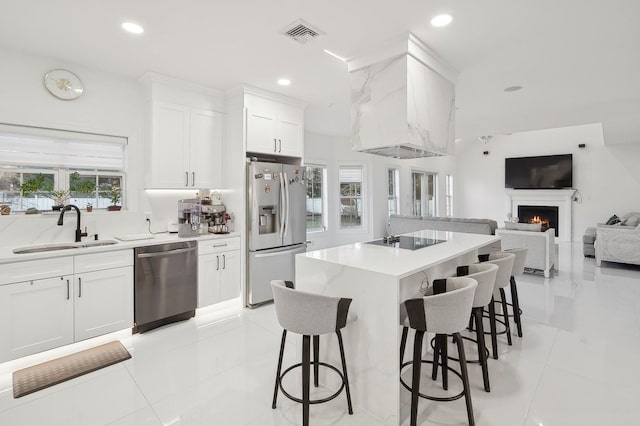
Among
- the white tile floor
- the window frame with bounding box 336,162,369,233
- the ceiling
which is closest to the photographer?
the white tile floor

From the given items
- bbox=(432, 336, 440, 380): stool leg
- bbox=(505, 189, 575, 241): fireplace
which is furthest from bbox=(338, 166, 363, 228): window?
bbox=(505, 189, 575, 241): fireplace

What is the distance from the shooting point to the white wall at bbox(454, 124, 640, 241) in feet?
27.2

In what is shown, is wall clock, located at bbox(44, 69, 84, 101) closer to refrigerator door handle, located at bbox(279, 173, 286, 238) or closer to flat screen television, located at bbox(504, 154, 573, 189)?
refrigerator door handle, located at bbox(279, 173, 286, 238)

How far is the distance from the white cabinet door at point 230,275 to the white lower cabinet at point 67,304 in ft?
3.32

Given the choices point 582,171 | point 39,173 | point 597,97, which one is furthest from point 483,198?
point 39,173

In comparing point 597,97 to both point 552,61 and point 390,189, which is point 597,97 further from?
point 390,189

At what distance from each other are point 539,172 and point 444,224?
5.54 metres

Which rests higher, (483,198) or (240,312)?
(483,198)

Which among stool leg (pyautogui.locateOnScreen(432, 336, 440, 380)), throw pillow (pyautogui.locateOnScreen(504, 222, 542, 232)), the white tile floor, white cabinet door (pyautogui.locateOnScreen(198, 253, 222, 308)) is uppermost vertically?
throw pillow (pyautogui.locateOnScreen(504, 222, 542, 232))

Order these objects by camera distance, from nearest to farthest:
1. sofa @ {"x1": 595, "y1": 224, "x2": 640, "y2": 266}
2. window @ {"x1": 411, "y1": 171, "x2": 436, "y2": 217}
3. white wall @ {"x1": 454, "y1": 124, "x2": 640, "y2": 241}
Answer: sofa @ {"x1": 595, "y1": 224, "x2": 640, "y2": 266}, white wall @ {"x1": 454, "y1": 124, "x2": 640, "y2": 241}, window @ {"x1": 411, "y1": 171, "x2": 436, "y2": 217}

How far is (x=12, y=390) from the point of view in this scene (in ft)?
7.79

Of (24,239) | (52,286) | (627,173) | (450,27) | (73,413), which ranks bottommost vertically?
(73,413)

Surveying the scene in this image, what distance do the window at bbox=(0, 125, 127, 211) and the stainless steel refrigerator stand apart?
1546 mm

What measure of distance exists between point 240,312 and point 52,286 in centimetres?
187
